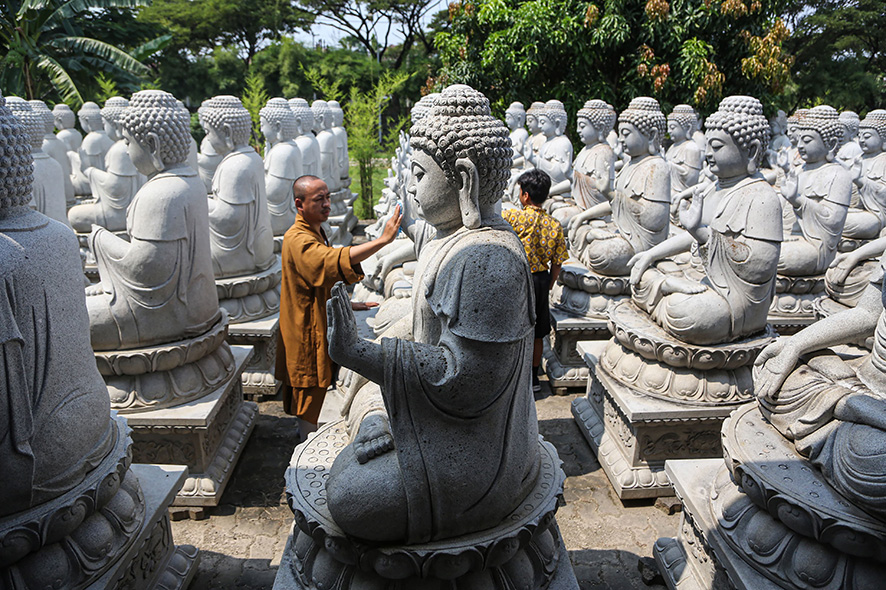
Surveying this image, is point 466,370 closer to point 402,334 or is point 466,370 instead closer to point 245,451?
point 402,334

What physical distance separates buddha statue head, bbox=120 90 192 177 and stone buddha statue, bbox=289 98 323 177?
196 inches

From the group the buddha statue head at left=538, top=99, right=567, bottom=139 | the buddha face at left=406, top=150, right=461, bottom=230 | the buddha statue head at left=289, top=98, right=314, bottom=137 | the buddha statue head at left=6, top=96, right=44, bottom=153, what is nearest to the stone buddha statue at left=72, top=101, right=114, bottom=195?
the buddha statue head at left=289, top=98, right=314, bottom=137

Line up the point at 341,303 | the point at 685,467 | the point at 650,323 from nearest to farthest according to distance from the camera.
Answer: the point at 341,303 → the point at 685,467 → the point at 650,323

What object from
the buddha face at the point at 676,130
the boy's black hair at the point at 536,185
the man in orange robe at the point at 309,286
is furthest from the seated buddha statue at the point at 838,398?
the buddha face at the point at 676,130

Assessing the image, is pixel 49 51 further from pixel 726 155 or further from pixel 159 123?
pixel 726 155

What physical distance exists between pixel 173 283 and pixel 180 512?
5.23ft

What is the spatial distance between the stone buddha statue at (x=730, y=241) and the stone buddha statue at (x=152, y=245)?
3447mm

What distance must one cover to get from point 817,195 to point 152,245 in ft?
20.4

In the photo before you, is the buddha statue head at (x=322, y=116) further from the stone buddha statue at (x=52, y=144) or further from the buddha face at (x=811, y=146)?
the buddha face at (x=811, y=146)

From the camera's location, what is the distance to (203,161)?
8.45 metres

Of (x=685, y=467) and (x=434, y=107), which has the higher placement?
(x=434, y=107)

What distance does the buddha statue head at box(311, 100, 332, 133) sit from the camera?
11.9 m

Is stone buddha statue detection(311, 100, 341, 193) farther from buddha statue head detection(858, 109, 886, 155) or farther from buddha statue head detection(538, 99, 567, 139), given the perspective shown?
buddha statue head detection(858, 109, 886, 155)

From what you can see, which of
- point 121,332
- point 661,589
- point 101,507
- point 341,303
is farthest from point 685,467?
point 121,332
